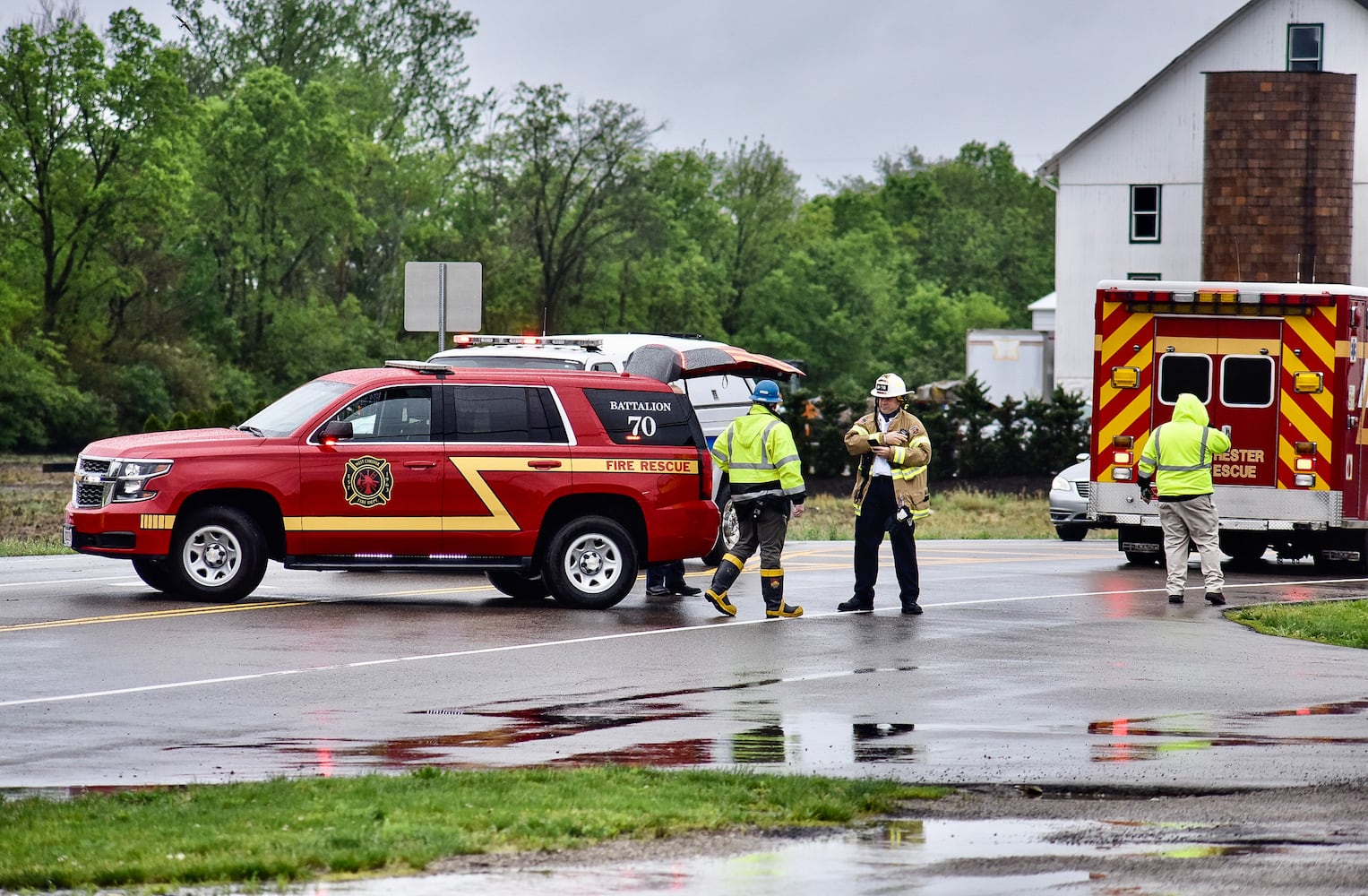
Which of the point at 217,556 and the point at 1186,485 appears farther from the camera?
the point at 1186,485

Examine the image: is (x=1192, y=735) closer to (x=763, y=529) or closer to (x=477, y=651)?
(x=477, y=651)

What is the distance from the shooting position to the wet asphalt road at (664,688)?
9266mm

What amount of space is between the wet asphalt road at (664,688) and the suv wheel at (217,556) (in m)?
0.27

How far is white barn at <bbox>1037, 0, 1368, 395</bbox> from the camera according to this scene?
49188mm

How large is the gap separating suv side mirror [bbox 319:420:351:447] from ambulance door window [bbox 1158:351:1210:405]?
363 inches

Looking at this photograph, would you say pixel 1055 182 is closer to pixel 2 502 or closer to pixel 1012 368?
pixel 1012 368

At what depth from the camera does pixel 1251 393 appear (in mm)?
20734

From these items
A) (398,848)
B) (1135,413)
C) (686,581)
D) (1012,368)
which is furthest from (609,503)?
(1012,368)

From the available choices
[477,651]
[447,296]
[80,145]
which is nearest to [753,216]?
[80,145]

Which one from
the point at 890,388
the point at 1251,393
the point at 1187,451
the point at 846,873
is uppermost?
the point at 1251,393

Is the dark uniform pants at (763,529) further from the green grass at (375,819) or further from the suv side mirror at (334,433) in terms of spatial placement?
the green grass at (375,819)

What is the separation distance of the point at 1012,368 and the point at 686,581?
41104 millimetres

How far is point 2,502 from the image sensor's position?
1351 inches

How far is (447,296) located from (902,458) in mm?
9236
